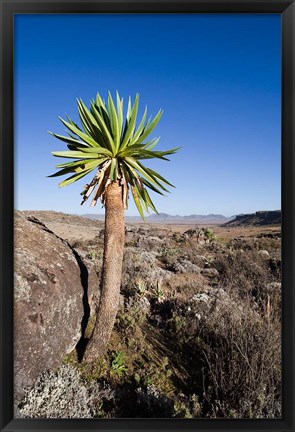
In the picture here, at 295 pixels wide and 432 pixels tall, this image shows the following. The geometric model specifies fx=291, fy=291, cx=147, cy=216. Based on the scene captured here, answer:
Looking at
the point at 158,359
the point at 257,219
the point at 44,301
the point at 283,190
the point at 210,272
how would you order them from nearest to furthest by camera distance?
1. the point at 283,190
2. the point at 44,301
3. the point at 158,359
4. the point at 210,272
5. the point at 257,219

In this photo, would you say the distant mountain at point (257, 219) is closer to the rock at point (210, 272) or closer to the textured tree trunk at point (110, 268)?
the rock at point (210, 272)

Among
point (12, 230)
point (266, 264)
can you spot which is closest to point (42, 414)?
point (12, 230)

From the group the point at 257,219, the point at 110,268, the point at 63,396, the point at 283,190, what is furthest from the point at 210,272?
the point at 257,219

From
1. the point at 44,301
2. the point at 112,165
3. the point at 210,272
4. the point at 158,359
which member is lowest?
the point at 158,359

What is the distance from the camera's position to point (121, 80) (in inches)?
111

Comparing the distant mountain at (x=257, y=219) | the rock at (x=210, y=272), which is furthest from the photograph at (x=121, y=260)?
the distant mountain at (x=257, y=219)

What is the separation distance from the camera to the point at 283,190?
1.47 metres

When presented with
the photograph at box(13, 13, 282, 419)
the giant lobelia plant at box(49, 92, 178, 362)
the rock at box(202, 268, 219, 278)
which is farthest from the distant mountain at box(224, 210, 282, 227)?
the giant lobelia plant at box(49, 92, 178, 362)

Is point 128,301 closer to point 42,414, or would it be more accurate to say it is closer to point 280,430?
point 42,414

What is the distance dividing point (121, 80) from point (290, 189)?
2034mm

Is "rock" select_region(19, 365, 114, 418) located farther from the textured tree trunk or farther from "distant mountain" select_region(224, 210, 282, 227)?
"distant mountain" select_region(224, 210, 282, 227)

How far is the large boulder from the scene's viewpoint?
1.66m

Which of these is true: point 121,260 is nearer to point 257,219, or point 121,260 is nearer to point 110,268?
point 110,268

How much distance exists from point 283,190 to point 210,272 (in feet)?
12.1
